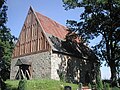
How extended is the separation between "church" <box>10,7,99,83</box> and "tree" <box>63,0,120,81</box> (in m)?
2.99

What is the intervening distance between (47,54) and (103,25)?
9.47 meters

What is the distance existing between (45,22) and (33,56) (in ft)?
20.6

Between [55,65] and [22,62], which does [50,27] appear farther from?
[22,62]

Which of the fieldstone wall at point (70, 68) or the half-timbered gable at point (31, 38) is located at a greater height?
the half-timbered gable at point (31, 38)

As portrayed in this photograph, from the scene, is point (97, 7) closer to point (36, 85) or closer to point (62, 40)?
point (62, 40)

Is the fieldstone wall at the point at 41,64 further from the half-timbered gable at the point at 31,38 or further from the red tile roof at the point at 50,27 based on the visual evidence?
the red tile roof at the point at 50,27

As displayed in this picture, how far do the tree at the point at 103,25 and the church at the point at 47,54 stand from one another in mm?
2985

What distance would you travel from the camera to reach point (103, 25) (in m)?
33.4

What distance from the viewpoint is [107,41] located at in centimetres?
3466

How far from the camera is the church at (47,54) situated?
33438mm

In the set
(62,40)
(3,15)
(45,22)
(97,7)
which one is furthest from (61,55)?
(3,15)

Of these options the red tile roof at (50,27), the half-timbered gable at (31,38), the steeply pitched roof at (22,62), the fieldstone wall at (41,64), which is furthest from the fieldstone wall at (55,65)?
the steeply pitched roof at (22,62)

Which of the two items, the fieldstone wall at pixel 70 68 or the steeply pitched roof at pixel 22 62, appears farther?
the steeply pitched roof at pixel 22 62

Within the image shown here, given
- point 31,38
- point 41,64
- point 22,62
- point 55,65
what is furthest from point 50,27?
point 22,62
